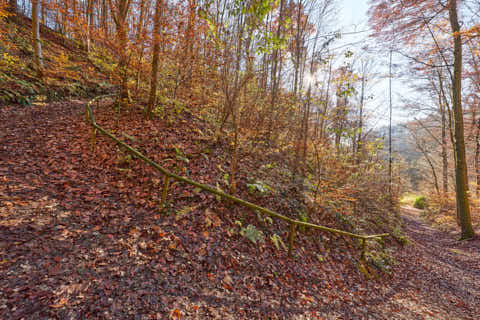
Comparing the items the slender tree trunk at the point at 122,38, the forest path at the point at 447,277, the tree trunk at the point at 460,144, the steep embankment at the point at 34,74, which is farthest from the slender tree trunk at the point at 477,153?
the steep embankment at the point at 34,74

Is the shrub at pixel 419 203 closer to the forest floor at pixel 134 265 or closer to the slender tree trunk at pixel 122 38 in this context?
the forest floor at pixel 134 265

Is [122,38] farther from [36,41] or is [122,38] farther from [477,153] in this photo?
[477,153]

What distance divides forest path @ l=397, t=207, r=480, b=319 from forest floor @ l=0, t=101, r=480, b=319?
0.05 meters

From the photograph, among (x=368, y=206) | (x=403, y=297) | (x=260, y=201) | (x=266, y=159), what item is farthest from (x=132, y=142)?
(x=368, y=206)

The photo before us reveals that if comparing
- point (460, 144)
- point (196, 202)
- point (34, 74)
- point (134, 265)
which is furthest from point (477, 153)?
point (34, 74)

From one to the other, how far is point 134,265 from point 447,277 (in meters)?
9.14

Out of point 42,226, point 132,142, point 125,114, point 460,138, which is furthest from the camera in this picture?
point 460,138

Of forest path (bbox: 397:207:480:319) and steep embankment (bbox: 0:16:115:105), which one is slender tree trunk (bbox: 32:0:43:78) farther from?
forest path (bbox: 397:207:480:319)

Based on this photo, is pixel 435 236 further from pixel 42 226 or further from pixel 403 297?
pixel 42 226

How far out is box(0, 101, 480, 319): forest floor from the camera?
2.29 m

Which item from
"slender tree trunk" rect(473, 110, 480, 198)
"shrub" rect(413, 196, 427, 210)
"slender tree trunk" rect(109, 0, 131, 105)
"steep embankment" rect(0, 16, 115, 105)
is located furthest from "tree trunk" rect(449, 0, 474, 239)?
"shrub" rect(413, 196, 427, 210)

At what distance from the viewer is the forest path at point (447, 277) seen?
4.60 metres

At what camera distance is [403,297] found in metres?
4.81

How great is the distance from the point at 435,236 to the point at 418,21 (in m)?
11.7
